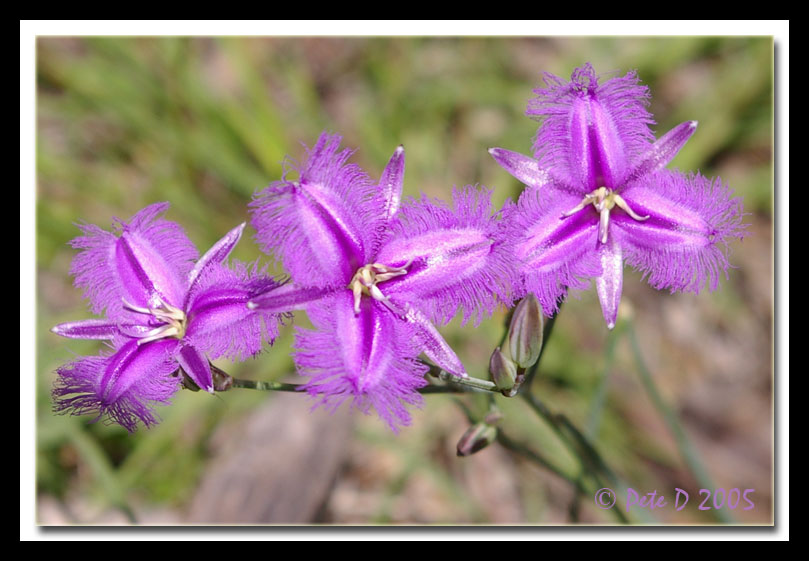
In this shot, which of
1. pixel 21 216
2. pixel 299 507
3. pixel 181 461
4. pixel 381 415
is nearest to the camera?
pixel 381 415

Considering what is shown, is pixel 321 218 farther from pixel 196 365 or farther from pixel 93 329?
pixel 93 329

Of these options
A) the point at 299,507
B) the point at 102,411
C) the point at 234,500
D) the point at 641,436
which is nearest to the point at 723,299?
the point at 641,436

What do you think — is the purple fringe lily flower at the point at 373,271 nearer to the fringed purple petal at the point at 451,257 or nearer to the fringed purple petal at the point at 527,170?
the fringed purple petal at the point at 451,257

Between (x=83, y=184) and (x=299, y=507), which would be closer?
(x=299, y=507)

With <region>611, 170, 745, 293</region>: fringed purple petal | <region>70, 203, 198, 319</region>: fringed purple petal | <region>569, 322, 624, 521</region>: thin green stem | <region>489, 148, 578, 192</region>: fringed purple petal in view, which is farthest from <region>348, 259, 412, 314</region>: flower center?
<region>569, 322, 624, 521</region>: thin green stem

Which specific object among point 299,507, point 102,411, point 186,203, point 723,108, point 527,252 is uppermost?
point 723,108

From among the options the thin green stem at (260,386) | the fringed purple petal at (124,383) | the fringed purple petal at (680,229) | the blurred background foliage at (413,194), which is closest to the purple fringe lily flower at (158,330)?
the fringed purple petal at (124,383)

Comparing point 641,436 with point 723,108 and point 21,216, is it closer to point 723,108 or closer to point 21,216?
point 723,108
